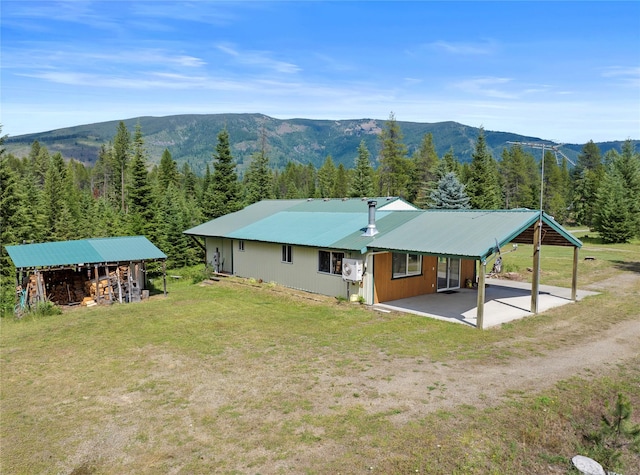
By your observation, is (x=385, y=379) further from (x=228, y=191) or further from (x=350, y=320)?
(x=228, y=191)

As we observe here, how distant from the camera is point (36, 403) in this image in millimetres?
8570

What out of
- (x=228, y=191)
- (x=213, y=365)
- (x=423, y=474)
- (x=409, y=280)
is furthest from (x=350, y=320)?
(x=228, y=191)

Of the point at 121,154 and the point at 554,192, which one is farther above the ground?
the point at 121,154

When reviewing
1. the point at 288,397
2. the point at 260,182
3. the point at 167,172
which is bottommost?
the point at 288,397

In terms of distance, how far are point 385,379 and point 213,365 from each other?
4.14 metres

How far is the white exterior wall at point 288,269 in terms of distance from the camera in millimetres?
18581

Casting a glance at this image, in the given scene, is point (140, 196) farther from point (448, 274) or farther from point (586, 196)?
point (586, 196)

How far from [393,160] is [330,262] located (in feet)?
123

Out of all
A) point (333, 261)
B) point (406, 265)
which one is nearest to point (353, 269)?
point (333, 261)

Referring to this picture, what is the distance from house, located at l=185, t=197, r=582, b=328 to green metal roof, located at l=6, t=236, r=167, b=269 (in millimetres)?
4980

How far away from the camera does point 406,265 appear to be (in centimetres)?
1819

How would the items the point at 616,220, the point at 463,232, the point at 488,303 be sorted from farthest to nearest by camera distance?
the point at 616,220
the point at 488,303
the point at 463,232

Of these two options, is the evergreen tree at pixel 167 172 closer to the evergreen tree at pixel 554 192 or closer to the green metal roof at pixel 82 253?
the green metal roof at pixel 82 253

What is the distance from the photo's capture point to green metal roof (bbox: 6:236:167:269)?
17.6 meters
